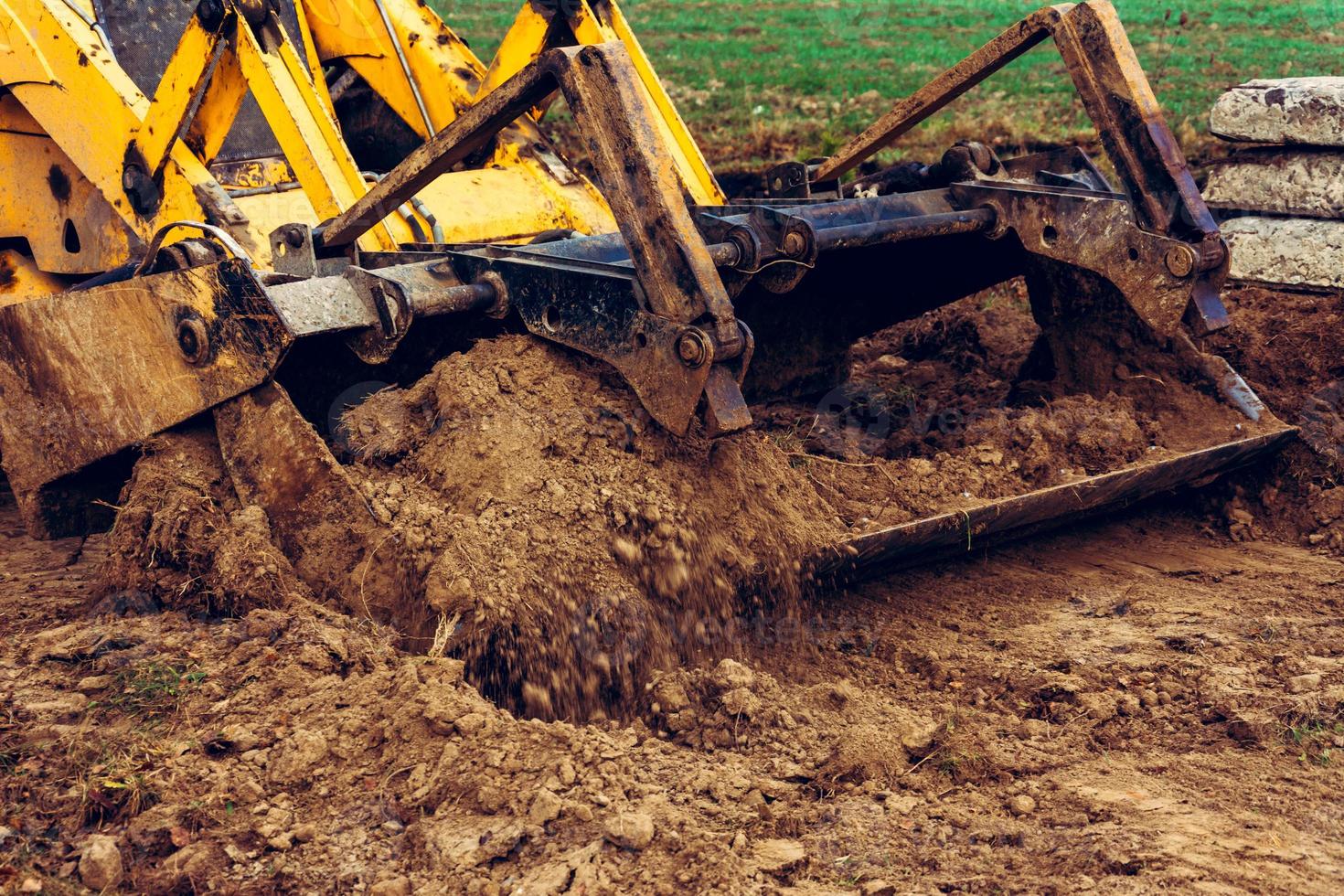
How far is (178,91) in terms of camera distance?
3.99m

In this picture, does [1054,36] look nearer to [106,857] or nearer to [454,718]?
[454,718]

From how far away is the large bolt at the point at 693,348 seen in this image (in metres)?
3.02

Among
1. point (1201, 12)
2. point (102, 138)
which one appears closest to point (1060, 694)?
point (102, 138)

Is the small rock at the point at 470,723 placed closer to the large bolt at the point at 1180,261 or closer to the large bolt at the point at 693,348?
the large bolt at the point at 693,348

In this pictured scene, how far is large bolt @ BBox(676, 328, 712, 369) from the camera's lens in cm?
302

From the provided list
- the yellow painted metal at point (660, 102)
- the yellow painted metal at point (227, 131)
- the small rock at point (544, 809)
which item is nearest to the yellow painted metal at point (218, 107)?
the yellow painted metal at point (227, 131)

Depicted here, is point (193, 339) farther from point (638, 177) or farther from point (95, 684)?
point (638, 177)

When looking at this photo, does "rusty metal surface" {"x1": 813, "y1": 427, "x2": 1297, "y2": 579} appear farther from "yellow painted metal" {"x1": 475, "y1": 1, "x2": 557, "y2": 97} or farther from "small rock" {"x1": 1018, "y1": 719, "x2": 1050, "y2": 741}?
"yellow painted metal" {"x1": 475, "y1": 1, "x2": 557, "y2": 97}

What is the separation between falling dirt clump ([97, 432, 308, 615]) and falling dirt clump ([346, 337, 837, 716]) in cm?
33

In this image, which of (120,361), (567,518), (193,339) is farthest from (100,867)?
(120,361)

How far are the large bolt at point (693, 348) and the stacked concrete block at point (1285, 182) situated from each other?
13.7 ft

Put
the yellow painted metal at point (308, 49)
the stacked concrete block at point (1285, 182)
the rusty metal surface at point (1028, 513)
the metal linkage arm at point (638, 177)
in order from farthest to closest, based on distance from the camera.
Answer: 1. the stacked concrete block at point (1285, 182)
2. the yellow painted metal at point (308, 49)
3. the rusty metal surface at point (1028, 513)
4. the metal linkage arm at point (638, 177)

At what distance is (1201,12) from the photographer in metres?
16.4

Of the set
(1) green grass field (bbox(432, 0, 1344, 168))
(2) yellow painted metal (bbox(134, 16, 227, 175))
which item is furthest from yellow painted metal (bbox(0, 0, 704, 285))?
(1) green grass field (bbox(432, 0, 1344, 168))
